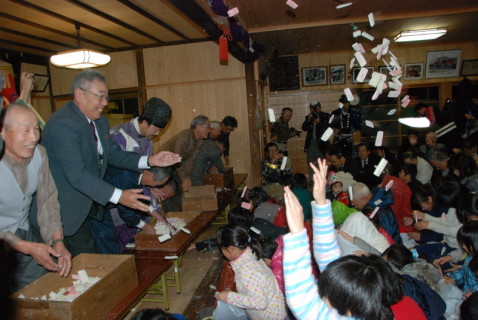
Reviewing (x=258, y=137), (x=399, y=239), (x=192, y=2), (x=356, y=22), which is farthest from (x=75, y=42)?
(x=399, y=239)

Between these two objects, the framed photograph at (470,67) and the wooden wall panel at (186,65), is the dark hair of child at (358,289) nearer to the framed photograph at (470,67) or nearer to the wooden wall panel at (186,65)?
the wooden wall panel at (186,65)

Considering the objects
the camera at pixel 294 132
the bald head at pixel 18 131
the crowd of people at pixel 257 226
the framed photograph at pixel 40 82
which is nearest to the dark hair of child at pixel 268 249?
the crowd of people at pixel 257 226

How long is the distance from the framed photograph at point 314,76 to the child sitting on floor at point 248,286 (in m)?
6.42

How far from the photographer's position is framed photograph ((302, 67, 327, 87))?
7.94 m

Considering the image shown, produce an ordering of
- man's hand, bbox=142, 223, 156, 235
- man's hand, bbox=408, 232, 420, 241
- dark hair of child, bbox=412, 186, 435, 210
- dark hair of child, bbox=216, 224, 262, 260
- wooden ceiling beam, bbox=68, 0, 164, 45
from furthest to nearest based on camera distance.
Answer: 1. wooden ceiling beam, bbox=68, 0, 164, 45
2. dark hair of child, bbox=412, 186, 435, 210
3. man's hand, bbox=408, 232, 420, 241
4. man's hand, bbox=142, 223, 156, 235
5. dark hair of child, bbox=216, 224, 262, 260

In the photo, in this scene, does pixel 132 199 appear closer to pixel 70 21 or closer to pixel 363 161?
pixel 70 21

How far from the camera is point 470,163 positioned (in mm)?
3920

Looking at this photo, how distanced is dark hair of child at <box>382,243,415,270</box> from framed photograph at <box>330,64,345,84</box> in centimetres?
637

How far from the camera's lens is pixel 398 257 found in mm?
2141

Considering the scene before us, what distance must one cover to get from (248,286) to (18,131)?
5.17 ft

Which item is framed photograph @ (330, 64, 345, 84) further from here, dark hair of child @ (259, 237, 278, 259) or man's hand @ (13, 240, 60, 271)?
man's hand @ (13, 240, 60, 271)

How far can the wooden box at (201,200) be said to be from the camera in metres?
3.69

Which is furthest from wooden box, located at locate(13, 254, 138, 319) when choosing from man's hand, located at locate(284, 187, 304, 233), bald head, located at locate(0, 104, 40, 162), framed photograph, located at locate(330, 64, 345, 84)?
framed photograph, located at locate(330, 64, 345, 84)

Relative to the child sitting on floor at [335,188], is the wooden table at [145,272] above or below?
below
